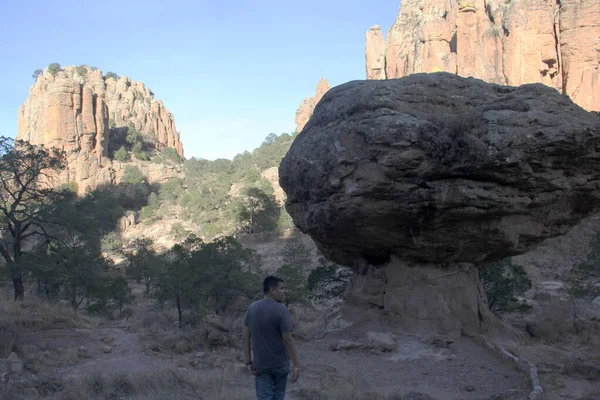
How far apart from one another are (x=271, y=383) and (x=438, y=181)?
4.92 m

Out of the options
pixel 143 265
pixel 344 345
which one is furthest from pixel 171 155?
pixel 344 345

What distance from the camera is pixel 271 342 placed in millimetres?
4566

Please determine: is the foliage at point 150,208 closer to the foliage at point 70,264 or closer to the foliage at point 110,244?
the foliage at point 110,244

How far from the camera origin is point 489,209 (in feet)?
27.2

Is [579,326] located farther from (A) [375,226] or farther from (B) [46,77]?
(B) [46,77]

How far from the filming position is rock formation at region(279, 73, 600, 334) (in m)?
8.02

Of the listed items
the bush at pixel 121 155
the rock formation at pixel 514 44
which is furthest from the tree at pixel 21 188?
the bush at pixel 121 155

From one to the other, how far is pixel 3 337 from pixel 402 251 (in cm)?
748

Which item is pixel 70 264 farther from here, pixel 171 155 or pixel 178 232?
pixel 171 155

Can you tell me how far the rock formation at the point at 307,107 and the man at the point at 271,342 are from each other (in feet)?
220

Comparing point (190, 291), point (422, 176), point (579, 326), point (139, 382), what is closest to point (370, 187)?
point (422, 176)

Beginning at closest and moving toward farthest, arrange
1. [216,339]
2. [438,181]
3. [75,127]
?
[438,181] → [216,339] → [75,127]

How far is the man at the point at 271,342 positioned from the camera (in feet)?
14.9

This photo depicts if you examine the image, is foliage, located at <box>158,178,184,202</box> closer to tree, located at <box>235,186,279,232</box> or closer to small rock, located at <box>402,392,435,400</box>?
tree, located at <box>235,186,279,232</box>
